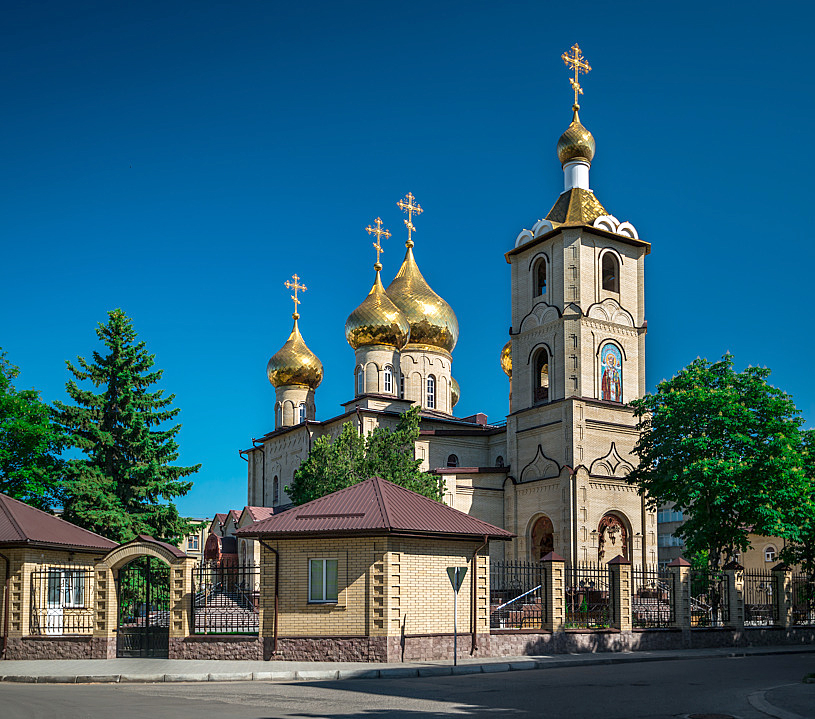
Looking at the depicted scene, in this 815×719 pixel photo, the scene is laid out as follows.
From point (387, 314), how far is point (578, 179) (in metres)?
10.9

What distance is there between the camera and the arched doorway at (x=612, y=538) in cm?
3791

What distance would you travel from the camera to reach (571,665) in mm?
19938

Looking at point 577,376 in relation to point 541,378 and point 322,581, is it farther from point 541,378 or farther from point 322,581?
point 322,581

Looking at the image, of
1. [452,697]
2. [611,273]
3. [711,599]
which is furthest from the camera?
[611,273]

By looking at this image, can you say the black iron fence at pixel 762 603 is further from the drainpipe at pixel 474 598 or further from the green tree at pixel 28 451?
the green tree at pixel 28 451

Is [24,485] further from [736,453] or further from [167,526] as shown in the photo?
[736,453]

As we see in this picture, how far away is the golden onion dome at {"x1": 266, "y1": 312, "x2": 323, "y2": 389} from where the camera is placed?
2036 inches

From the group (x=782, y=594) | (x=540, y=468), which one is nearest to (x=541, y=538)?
(x=540, y=468)

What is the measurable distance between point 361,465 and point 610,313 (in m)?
14.3

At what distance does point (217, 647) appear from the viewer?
20094 millimetres

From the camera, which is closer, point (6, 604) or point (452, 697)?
point (452, 697)

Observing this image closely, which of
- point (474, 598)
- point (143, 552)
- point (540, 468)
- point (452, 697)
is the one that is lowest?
point (452, 697)

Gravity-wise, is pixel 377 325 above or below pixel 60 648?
above

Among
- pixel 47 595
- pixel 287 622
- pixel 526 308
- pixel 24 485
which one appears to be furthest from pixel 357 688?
pixel 526 308
